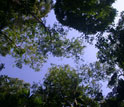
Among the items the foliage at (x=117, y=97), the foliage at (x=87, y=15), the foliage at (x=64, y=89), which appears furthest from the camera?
the foliage at (x=64, y=89)

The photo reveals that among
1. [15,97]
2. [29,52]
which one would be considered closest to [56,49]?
[29,52]

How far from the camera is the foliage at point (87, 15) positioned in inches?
527

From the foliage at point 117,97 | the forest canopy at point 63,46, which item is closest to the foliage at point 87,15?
the forest canopy at point 63,46

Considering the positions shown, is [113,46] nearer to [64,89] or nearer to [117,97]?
[117,97]

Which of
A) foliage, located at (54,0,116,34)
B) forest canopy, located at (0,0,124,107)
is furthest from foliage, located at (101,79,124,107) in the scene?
foliage, located at (54,0,116,34)

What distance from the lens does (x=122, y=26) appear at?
15.1 m

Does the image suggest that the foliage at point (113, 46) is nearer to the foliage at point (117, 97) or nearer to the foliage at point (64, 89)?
the foliage at point (117, 97)

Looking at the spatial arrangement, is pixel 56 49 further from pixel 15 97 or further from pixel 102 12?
pixel 15 97

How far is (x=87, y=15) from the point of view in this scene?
15242mm

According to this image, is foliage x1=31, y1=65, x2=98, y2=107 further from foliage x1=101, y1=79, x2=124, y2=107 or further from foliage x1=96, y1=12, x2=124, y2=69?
foliage x1=96, y1=12, x2=124, y2=69

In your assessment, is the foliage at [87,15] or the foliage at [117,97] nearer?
the foliage at [87,15]

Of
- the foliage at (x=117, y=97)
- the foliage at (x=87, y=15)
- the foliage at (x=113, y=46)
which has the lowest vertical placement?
the foliage at (x=117, y=97)

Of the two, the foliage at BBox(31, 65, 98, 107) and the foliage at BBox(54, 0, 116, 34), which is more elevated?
the foliage at BBox(54, 0, 116, 34)

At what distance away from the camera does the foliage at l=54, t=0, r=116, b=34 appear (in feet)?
43.9
